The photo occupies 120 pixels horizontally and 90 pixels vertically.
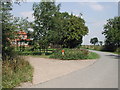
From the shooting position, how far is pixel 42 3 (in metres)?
25.8

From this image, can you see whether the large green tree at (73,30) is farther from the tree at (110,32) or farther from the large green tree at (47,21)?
the tree at (110,32)

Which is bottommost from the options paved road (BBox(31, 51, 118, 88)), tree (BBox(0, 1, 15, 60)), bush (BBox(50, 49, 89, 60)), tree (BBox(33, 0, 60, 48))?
paved road (BBox(31, 51, 118, 88))

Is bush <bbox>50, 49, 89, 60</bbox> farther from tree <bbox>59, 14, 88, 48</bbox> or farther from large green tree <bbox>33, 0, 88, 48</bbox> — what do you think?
tree <bbox>59, 14, 88, 48</bbox>

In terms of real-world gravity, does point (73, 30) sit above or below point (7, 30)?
above

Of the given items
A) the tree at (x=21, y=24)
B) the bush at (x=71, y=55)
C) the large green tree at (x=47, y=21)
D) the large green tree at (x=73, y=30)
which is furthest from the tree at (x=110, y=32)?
the tree at (x=21, y=24)

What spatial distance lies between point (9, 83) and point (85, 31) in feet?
98.2

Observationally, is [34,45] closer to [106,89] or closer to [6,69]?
[6,69]

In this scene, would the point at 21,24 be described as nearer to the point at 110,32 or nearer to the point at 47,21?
the point at 47,21

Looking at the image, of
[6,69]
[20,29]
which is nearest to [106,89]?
[6,69]

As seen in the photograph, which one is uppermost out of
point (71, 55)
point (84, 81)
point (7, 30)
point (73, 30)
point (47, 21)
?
point (47, 21)

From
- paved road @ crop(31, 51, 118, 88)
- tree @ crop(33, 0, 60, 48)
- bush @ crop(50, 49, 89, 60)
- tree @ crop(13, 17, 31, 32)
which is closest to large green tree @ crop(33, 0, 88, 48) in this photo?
tree @ crop(33, 0, 60, 48)

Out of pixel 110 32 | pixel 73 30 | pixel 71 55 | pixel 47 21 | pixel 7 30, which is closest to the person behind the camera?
pixel 7 30

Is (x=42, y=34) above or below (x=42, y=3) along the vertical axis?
below

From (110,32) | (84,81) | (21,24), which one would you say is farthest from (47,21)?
(110,32)
